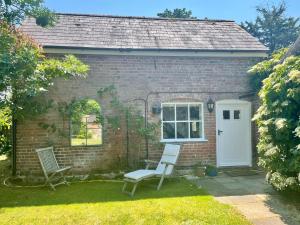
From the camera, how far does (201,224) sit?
17.7 ft

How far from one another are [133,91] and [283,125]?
5.48 meters

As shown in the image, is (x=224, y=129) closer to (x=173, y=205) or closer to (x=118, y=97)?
(x=118, y=97)

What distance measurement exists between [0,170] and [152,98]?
609 cm

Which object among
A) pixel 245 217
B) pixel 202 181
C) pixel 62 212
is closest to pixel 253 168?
pixel 202 181

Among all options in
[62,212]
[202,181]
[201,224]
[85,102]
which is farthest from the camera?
[85,102]

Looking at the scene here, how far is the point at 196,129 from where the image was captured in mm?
10641

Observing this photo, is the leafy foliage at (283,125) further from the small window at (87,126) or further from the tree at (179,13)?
the tree at (179,13)

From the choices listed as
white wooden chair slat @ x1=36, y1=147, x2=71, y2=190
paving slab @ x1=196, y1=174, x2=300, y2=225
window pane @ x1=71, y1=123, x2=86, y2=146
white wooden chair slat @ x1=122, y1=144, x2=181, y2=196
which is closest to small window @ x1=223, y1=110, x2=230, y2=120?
paving slab @ x1=196, y1=174, x2=300, y2=225

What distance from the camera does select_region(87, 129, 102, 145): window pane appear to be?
1004 cm

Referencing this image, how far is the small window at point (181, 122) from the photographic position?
1050cm

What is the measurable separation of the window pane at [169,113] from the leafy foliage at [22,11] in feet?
15.9

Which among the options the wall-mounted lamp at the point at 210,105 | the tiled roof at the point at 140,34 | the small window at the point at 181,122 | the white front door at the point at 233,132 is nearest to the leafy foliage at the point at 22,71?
the tiled roof at the point at 140,34

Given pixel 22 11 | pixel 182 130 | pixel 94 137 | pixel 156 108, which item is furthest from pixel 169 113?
pixel 22 11

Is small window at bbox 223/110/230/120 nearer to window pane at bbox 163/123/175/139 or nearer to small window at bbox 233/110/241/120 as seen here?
small window at bbox 233/110/241/120
